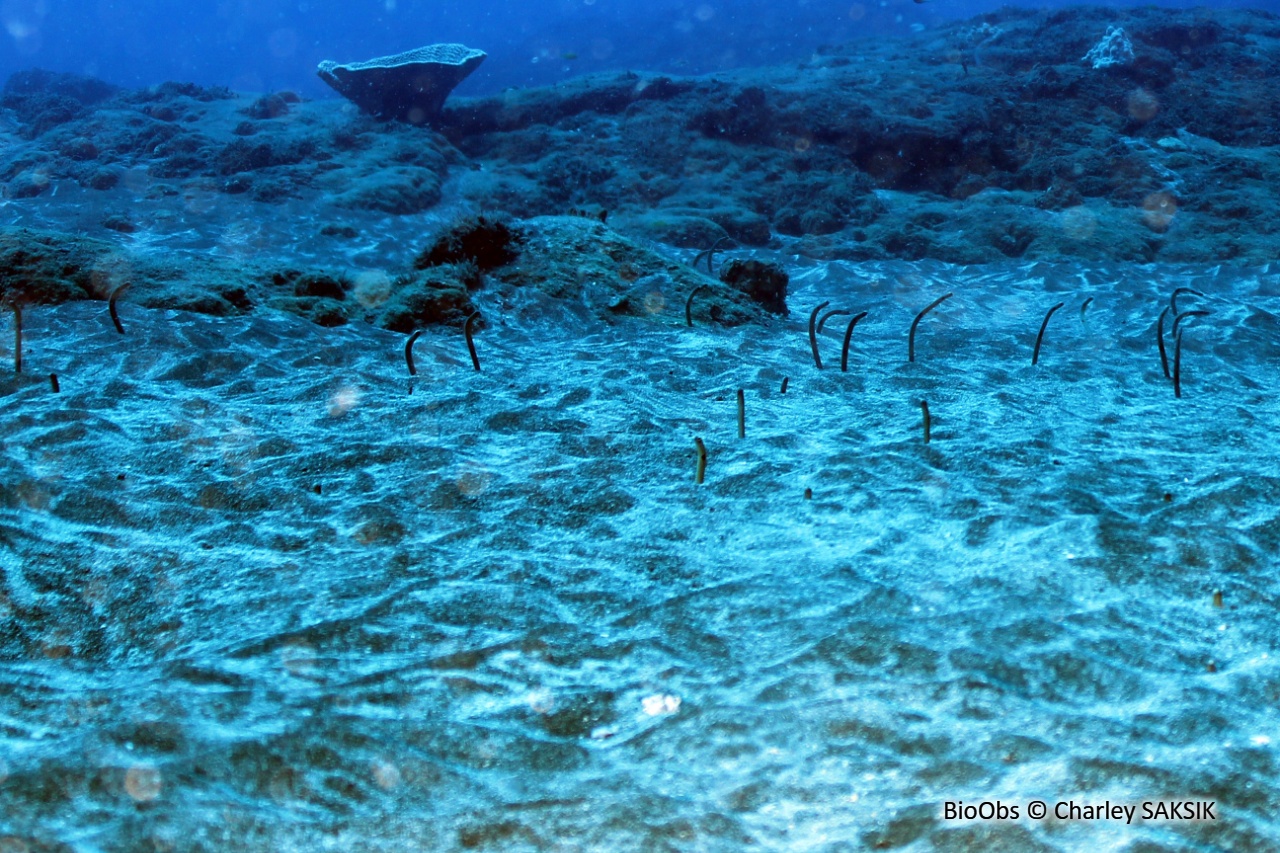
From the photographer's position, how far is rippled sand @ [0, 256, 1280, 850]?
1705mm

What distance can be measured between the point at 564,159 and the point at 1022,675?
48.9 ft

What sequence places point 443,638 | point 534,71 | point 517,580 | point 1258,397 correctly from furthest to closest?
1. point 534,71
2. point 1258,397
3. point 517,580
4. point 443,638

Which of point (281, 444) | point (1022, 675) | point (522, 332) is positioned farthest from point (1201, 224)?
point (281, 444)

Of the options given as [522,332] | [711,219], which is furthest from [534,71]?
[522,332]

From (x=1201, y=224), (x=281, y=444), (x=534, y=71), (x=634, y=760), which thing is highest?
(x=534, y=71)

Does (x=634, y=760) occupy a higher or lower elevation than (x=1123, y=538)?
lower

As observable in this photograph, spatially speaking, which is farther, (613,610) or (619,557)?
(619,557)

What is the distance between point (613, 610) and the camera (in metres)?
2.51

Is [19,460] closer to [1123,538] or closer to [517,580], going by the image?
[517,580]

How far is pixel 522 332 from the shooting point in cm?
632

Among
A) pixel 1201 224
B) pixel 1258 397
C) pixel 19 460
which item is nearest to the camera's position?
pixel 19 460

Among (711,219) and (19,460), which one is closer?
(19,460)

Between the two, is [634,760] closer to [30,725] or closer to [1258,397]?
[30,725]

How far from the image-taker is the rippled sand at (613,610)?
5.59 feet
